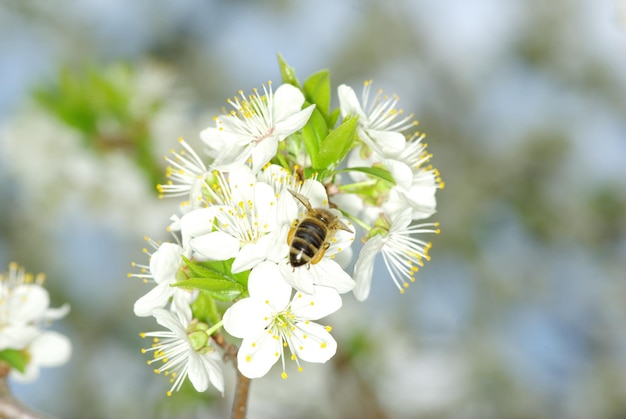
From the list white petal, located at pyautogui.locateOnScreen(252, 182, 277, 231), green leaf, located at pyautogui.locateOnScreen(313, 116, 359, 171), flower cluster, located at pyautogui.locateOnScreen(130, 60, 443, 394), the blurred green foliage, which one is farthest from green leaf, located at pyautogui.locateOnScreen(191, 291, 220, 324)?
the blurred green foliage

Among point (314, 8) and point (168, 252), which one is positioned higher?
point (314, 8)

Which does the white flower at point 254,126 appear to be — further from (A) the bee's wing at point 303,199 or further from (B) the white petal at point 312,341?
(B) the white petal at point 312,341

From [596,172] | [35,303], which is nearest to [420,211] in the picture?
[35,303]

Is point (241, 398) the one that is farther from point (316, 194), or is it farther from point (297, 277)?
point (316, 194)

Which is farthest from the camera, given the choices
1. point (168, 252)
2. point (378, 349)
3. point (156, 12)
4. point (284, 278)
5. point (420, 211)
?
point (156, 12)

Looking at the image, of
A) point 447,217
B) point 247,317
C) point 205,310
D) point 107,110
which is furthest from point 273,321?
point 447,217

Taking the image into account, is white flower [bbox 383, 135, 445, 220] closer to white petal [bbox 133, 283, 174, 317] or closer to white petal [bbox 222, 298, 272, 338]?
white petal [bbox 222, 298, 272, 338]

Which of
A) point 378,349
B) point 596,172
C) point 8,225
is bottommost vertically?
point 378,349

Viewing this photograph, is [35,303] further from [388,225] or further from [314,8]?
[314,8]
